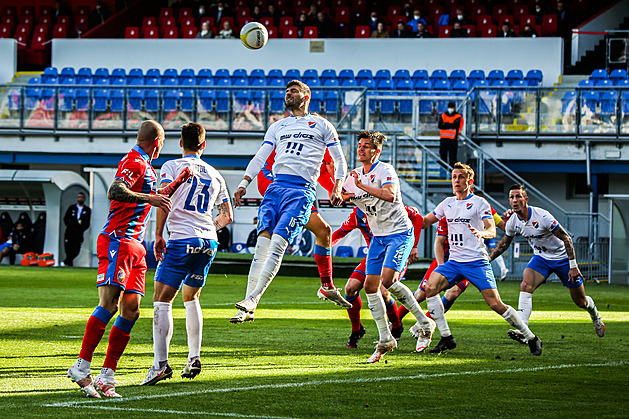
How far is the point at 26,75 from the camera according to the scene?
35031 millimetres

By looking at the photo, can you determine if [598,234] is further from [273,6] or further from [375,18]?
[273,6]

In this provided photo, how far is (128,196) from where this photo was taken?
680cm

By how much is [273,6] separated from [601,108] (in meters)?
15.1

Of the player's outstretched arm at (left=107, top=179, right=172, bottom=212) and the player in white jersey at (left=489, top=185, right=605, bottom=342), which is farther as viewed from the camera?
the player in white jersey at (left=489, top=185, right=605, bottom=342)

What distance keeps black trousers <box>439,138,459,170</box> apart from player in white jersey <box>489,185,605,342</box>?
12.8m

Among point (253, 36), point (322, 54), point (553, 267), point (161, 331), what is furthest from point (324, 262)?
point (322, 54)

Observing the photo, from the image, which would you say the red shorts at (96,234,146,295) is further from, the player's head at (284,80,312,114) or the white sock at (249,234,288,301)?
the player's head at (284,80,312,114)

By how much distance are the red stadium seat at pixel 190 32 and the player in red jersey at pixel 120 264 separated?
29.7 m

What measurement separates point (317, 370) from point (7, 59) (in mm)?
30491

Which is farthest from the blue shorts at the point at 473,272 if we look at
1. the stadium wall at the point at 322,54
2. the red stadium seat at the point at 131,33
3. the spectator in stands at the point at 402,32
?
the red stadium seat at the point at 131,33

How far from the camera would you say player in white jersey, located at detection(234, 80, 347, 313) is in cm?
930

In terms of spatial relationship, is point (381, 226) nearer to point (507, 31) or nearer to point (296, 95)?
point (296, 95)

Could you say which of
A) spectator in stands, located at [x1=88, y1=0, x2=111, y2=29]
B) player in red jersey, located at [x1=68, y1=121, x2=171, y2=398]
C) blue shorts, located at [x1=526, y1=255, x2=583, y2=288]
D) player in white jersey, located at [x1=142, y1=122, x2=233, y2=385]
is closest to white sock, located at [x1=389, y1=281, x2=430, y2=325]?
blue shorts, located at [x1=526, y1=255, x2=583, y2=288]

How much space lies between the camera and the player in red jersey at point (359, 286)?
10.3 meters
